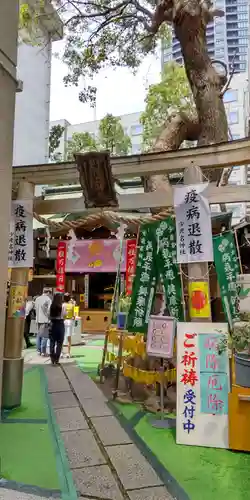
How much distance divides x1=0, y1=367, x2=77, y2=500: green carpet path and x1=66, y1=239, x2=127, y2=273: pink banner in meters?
6.91

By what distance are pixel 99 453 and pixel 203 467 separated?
121cm

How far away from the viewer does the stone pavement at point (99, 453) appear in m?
3.49

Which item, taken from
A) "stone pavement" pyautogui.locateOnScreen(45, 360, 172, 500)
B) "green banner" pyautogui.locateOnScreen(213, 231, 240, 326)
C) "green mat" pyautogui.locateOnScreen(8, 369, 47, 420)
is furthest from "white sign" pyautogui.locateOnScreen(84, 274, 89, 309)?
"green banner" pyautogui.locateOnScreen(213, 231, 240, 326)

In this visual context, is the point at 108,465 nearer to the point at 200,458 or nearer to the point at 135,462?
the point at 135,462

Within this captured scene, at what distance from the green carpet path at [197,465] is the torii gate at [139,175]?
219 cm

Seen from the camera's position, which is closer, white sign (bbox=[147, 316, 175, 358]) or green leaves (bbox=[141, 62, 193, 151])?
white sign (bbox=[147, 316, 175, 358])

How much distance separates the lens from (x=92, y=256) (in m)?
13.3

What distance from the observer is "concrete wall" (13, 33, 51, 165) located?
1962 centimetres

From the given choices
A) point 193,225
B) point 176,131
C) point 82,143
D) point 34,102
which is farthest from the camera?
A: point 82,143

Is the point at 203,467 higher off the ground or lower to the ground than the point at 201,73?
lower

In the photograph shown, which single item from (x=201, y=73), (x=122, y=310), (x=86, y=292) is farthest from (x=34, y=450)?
(x=86, y=292)

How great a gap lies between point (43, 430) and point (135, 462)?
1.66 m

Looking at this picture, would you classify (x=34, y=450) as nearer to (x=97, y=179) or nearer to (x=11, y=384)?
(x=11, y=384)

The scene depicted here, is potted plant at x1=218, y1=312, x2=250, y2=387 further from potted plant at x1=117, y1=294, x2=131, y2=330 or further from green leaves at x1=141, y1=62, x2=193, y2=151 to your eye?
green leaves at x1=141, y1=62, x2=193, y2=151
